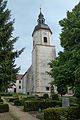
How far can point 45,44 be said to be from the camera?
207 ft

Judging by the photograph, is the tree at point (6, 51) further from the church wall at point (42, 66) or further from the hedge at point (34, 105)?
the church wall at point (42, 66)

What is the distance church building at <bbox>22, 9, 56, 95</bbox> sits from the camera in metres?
58.4

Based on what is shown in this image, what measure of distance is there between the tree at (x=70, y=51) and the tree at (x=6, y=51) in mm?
4166

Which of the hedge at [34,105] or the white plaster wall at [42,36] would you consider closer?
the hedge at [34,105]

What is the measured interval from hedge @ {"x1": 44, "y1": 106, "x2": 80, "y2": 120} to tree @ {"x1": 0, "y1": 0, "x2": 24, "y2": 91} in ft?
19.7

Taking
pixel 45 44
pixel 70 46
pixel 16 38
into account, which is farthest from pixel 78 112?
pixel 45 44

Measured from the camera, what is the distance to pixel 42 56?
61.7 m

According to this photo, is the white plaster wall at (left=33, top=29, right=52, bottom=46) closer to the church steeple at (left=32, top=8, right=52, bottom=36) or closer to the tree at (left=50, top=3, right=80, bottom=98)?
the church steeple at (left=32, top=8, right=52, bottom=36)

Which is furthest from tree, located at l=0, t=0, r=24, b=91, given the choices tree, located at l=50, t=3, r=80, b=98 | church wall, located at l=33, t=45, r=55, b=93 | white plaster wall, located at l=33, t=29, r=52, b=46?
white plaster wall, located at l=33, t=29, r=52, b=46

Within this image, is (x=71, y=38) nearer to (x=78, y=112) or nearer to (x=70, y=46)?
(x=70, y=46)

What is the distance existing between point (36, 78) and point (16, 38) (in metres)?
35.8

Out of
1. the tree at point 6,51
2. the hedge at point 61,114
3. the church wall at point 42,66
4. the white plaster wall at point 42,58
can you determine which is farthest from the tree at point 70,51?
the white plaster wall at point 42,58

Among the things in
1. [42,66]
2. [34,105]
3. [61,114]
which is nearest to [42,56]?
[42,66]

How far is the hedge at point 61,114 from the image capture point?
15769mm
